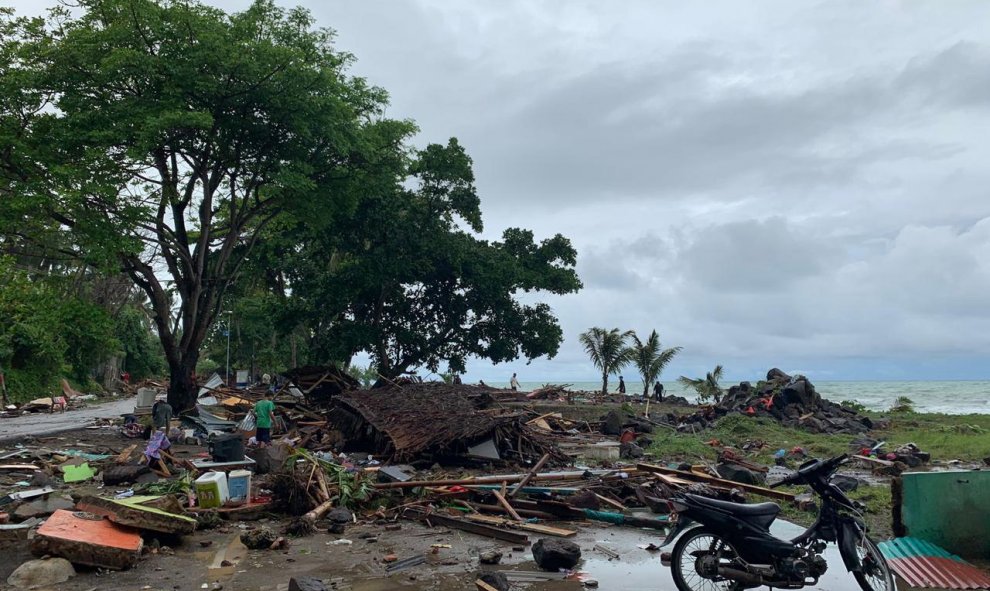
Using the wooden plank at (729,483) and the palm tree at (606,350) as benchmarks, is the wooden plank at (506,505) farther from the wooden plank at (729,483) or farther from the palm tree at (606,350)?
the palm tree at (606,350)

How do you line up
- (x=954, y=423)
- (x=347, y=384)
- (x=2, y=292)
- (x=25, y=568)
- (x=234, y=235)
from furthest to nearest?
1. (x=954, y=423)
2. (x=2, y=292)
3. (x=347, y=384)
4. (x=234, y=235)
5. (x=25, y=568)

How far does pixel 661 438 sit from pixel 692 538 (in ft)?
47.6

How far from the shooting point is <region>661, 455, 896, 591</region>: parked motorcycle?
19.1 feet

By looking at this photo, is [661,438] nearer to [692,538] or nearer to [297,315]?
[692,538]

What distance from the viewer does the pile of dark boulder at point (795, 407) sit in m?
25.0

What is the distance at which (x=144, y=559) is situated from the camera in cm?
739

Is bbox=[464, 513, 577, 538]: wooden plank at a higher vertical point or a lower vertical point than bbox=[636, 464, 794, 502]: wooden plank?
lower

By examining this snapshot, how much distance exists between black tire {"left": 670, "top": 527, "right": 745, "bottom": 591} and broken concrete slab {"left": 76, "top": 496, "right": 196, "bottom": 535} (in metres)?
5.72

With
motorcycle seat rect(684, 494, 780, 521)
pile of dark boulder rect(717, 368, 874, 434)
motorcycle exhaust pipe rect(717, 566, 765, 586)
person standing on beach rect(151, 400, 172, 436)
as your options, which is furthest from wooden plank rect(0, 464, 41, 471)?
pile of dark boulder rect(717, 368, 874, 434)

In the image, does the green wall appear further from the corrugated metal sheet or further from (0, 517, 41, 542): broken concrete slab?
(0, 517, 41, 542): broken concrete slab

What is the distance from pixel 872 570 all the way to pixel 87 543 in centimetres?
773

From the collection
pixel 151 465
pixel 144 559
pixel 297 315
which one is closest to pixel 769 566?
pixel 144 559

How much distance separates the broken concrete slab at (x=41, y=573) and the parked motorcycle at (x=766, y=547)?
611 centimetres

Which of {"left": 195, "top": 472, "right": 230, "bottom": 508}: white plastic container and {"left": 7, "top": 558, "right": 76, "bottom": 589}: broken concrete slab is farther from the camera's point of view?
{"left": 195, "top": 472, "right": 230, "bottom": 508}: white plastic container
